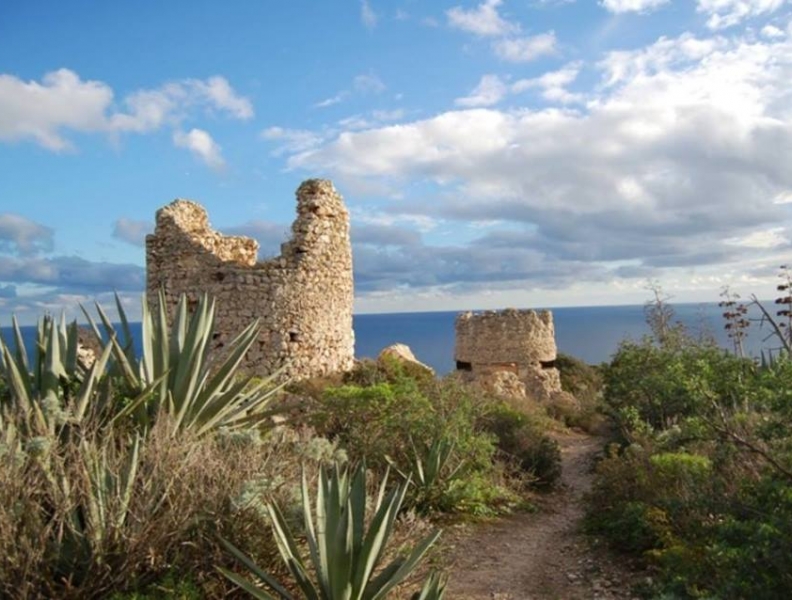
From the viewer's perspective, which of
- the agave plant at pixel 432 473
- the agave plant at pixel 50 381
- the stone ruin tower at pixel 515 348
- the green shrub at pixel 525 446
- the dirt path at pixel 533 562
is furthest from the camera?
the stone ruin tower at pixel 515 348

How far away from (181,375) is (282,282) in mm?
7825

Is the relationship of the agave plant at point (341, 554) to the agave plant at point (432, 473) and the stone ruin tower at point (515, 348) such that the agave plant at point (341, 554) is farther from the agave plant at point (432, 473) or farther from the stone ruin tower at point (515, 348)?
the stone ruin tower at point (515, 348)

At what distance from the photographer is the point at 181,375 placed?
215 inches

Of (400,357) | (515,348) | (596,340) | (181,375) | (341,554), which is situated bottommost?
(596,340)

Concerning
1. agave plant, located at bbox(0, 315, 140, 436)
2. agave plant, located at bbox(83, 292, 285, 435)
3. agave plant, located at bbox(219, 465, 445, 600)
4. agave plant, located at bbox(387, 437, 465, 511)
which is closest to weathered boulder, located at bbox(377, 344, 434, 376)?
agave plant, located at bbox(387, 437, 465, 511)

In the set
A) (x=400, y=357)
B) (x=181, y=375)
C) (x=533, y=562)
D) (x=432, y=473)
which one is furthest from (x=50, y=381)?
(x=400, y=357)

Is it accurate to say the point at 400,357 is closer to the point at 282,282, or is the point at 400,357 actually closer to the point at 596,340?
the point at 282,282

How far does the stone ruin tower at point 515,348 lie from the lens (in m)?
19.0

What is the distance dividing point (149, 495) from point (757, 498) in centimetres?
373

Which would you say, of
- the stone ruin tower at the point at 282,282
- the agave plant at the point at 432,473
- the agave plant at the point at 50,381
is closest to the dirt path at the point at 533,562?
the agave plant at the point at 432,473

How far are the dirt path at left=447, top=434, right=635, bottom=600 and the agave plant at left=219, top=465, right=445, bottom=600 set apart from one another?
1036mm

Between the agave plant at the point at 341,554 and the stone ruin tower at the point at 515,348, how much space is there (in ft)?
49.1

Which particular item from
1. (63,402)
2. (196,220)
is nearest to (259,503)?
(63,402)

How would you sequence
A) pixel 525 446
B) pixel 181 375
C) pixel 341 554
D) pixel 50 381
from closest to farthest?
pixel 341 554, pixel 50 381, pixel 181 375, pixel 525 446
